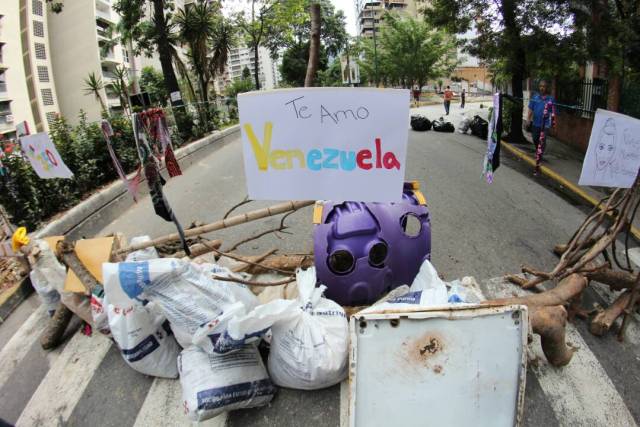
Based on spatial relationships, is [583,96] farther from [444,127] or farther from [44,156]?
[44,156]

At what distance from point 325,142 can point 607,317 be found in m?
2.50

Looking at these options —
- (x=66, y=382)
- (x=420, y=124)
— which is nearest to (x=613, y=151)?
(x=66, y=382)

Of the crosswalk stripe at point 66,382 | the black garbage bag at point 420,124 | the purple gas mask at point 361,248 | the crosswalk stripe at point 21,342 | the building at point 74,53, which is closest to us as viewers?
the crosswalk stripe at point 66,382

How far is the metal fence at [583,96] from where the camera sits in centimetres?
945

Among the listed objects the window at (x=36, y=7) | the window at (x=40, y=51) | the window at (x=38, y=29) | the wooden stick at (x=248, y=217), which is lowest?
the wooden stick at (x=248, y=217)

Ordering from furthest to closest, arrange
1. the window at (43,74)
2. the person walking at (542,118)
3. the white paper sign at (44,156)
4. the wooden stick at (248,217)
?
the window at (43,74) → the person walking at (542,118) → the white paper sign at (44,156) → the wooden stick at (248,217)

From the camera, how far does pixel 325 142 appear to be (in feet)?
7.78

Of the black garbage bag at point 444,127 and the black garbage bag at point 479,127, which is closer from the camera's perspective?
the black garbage bag at point 479,127

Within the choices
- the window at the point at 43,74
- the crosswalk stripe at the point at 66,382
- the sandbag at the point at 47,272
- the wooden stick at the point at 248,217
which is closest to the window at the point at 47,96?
the window at the point at 43,74

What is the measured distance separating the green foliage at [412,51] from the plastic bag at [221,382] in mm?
33864

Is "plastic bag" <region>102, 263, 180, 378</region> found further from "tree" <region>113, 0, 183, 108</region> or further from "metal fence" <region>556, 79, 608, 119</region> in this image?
"tree" <region>113, 0, 183, 108</region>

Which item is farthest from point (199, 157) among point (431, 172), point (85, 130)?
point (431, 172)

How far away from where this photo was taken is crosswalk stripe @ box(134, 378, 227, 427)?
2.52 m

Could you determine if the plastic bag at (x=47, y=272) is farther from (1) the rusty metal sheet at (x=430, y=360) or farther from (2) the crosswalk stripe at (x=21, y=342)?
(1) the rusty metal sheet at (x=430, y=360)
